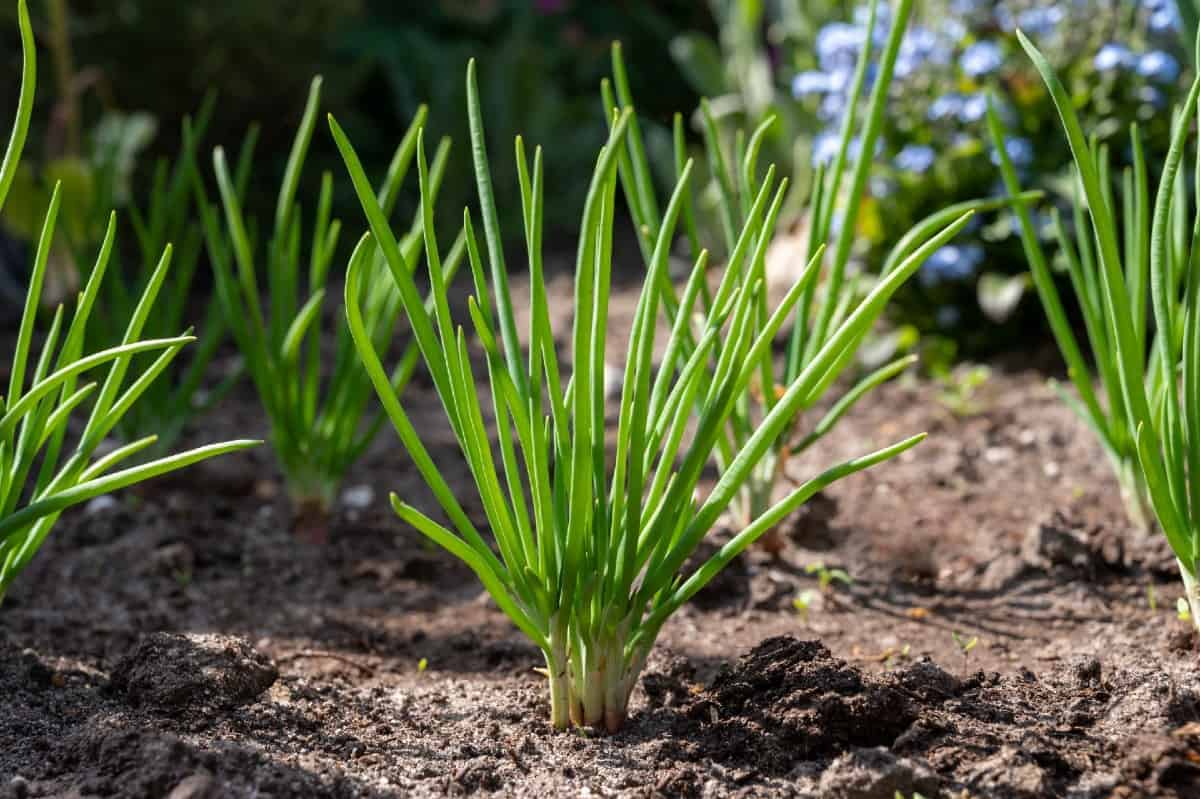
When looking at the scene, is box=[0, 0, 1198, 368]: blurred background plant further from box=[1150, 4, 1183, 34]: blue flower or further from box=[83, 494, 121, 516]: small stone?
box=[83, 494, 121, 516]: small stone

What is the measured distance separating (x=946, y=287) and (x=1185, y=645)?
162 centimetres

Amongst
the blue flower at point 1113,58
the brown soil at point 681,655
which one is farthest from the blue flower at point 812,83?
the brown soil at point 681,655

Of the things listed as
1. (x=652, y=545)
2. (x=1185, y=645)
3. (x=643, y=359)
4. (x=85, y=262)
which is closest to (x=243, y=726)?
(x=652, y=545)

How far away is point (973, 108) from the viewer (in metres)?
2.86

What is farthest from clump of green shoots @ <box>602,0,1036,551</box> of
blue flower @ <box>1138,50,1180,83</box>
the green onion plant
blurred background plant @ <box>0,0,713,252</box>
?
blurred background plant @ <box>0,0,713,252</box>

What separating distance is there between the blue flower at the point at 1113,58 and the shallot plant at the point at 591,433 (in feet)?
5.32

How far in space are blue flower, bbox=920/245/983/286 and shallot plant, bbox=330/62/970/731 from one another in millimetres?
1570

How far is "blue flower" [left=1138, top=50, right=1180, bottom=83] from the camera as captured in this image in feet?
8.77

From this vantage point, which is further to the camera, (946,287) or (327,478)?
(946,287)

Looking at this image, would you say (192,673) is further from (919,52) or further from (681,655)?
(919,52)

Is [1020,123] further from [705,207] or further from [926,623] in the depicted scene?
[926,623]

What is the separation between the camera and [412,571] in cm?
222

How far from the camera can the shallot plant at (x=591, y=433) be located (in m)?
1.30

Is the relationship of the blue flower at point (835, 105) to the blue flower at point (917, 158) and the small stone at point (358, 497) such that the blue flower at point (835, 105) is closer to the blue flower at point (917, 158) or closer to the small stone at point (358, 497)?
the blue flower at point (917, 158)
